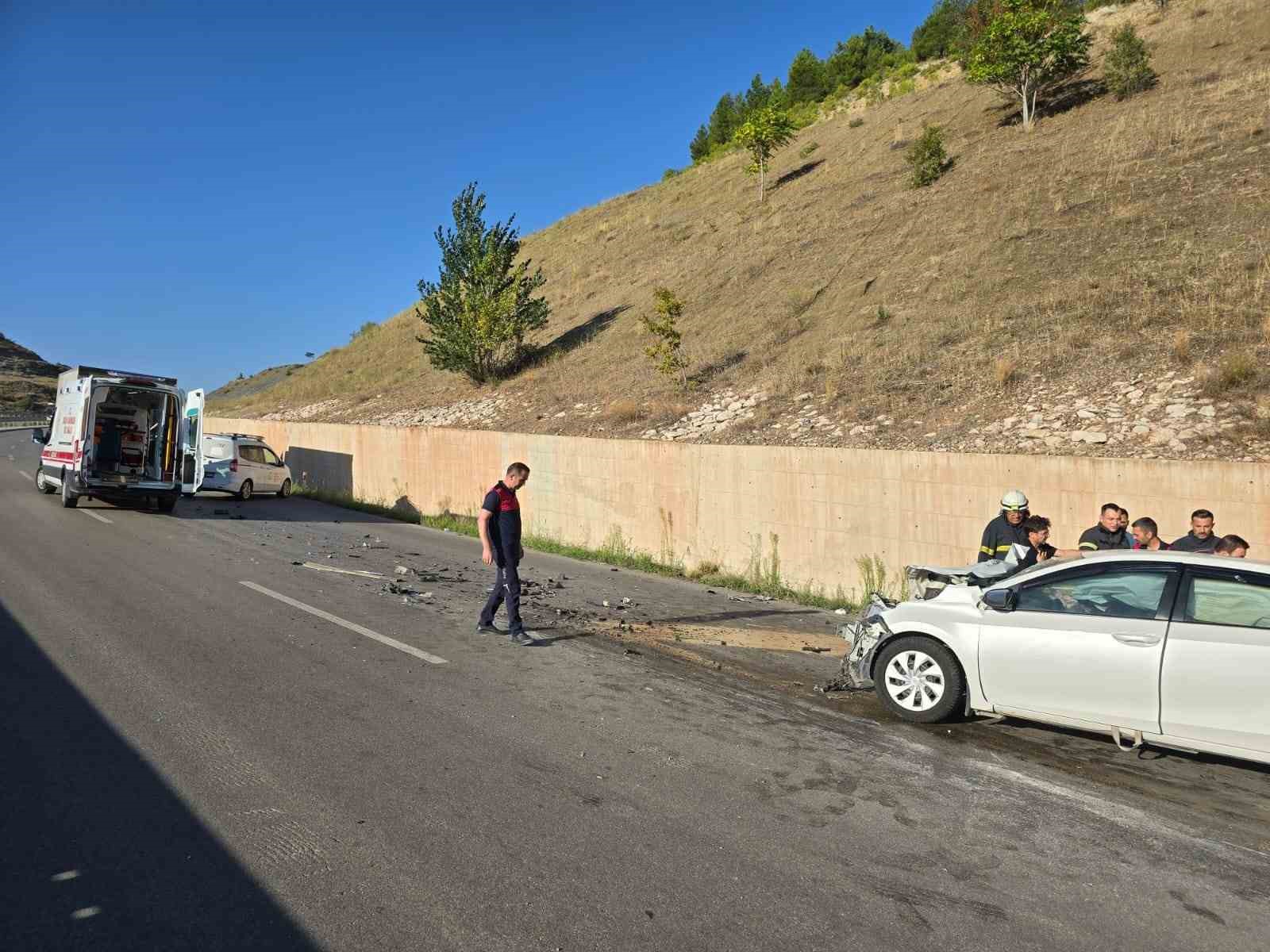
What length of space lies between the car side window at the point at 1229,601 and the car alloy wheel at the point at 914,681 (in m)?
1.66

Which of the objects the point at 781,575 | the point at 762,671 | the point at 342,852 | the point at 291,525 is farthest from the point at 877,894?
the point at 291,525

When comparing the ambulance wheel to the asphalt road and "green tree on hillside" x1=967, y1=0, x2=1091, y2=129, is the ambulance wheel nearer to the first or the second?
the asphalt road

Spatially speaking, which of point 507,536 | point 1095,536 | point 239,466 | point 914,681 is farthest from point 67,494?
point 1095,536

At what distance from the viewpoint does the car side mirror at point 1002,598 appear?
6074mm

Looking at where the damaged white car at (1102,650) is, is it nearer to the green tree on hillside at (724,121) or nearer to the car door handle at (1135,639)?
the car door handle at (1135,639)

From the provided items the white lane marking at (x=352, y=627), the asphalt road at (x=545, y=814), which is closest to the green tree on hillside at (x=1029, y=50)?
the white lane marking at (x=352, y=627)

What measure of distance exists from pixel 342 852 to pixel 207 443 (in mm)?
20521

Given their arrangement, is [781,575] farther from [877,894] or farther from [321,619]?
[877,894]

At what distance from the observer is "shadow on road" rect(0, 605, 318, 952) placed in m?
3.25

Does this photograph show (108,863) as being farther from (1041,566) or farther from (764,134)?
(764,134)

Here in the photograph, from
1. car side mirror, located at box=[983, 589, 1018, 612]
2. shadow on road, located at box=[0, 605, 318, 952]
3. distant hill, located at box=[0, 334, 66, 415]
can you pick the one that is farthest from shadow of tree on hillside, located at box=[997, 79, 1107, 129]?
distant hill, located at box=[0, 334, 66, 415]

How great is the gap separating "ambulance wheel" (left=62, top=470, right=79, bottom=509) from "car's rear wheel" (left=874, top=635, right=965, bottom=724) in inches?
671

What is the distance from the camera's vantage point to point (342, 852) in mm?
3908

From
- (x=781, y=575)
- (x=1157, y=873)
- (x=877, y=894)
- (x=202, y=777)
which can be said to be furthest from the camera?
(x=781, y=575)
